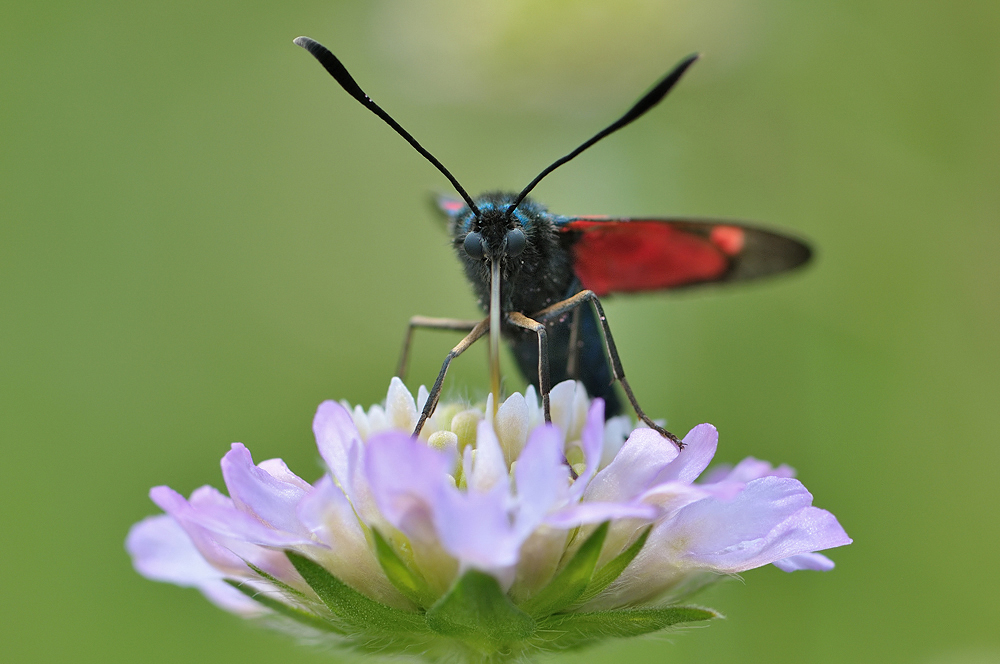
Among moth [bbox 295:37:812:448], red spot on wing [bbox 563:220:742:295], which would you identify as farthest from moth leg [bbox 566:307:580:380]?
red spot on wing [bbox 563:220:742:295]

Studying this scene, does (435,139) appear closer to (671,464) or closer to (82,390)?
(82,390)

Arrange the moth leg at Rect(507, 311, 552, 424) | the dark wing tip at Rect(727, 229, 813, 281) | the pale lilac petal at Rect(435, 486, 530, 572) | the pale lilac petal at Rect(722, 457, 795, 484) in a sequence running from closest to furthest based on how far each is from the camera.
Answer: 1. the pale lilac petal at Rect(435, 486, 530, 572)
2. the moth leg at Rect(507, 311, 552, 424)
3. the pale lilac petal at Rect(722, 457, 795, 484)
4. the dark wing tip at Rect(727, 229, 813, 281)

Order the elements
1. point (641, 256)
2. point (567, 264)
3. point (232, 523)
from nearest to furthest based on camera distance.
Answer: point (232, 523) < point (567, 264) < point (641, 256)

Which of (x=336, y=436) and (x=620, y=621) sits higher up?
(x=336, y=436)

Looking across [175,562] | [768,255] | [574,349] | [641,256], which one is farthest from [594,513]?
[768,255]

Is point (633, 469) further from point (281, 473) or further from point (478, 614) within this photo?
point (281, 473)

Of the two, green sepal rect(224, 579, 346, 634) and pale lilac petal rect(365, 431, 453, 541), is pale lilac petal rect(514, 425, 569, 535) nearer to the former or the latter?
pale lilac petal rect(365, 431, 453, 541)
